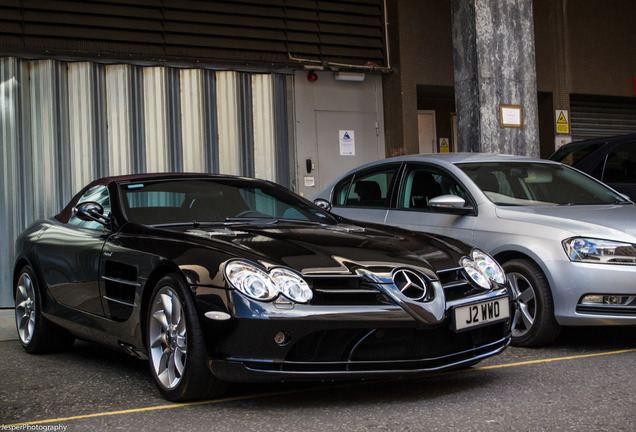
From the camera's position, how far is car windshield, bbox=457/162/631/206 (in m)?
6.34

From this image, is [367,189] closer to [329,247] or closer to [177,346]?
[329,247]

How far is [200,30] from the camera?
10750mm

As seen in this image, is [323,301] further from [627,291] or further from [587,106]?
[587,106]

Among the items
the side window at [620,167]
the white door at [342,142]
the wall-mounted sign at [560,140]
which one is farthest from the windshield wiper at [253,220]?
the wall-mounted sign at [560,140]

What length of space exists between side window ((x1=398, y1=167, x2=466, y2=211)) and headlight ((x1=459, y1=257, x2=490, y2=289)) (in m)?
2.05

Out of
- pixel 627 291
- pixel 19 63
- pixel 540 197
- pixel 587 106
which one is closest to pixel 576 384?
pixel 627 291

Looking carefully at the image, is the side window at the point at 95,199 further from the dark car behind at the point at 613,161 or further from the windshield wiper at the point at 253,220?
the dark car behind at the point at 613,161

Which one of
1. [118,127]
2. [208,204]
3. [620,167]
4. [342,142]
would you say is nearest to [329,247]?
[208,204]

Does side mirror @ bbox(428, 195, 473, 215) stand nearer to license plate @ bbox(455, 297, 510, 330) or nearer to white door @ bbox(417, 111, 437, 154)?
license plate @ bbox(455, 297, 510, 330)

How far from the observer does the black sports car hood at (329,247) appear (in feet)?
13.1

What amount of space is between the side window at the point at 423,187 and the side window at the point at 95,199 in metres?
2.53

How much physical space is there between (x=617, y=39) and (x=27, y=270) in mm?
11190

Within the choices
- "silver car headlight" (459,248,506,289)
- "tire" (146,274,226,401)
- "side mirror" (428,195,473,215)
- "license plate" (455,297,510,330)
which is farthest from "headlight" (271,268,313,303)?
"side mirror" (428,195,473,215)

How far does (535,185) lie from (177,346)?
3.59 m
